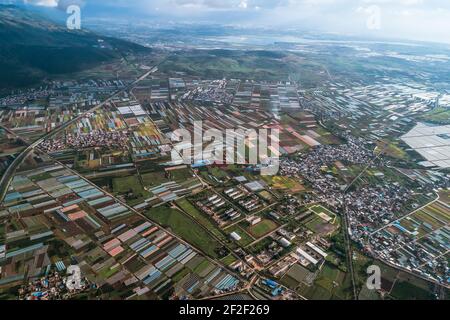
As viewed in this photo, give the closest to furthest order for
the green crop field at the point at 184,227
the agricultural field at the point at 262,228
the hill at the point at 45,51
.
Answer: the green crop field at the point at 184,227, the agricultural field at the point at 262,228, the hill at the point at 45,51

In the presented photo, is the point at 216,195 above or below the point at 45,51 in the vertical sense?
below

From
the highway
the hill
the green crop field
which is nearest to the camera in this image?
the green crop field

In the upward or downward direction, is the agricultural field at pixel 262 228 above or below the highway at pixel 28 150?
below

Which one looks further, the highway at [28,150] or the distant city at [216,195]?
the highway at [28,150]

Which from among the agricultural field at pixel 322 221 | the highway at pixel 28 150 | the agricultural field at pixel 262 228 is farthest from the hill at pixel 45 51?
the agricultural field at pixel 322 221

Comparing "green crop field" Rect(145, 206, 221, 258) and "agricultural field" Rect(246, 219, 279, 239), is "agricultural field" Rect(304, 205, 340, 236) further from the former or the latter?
"green crop field" Rect(145, 206, 221, 258)

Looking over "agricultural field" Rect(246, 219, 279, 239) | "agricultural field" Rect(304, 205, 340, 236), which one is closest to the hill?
"agricultural field" Rect(246, 219, 279, 239)

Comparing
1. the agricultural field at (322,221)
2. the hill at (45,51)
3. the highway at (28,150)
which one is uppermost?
the hill at (45,51)

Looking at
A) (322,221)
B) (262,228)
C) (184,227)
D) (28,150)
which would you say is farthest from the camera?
(28,150)

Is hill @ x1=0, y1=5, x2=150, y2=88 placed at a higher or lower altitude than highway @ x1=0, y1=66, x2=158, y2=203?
higher

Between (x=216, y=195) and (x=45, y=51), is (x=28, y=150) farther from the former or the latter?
(x=45, y=51)

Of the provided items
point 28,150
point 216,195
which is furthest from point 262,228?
point 28,150

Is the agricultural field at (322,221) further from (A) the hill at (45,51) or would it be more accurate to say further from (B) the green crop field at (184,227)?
(A) the hill at (45,51)
